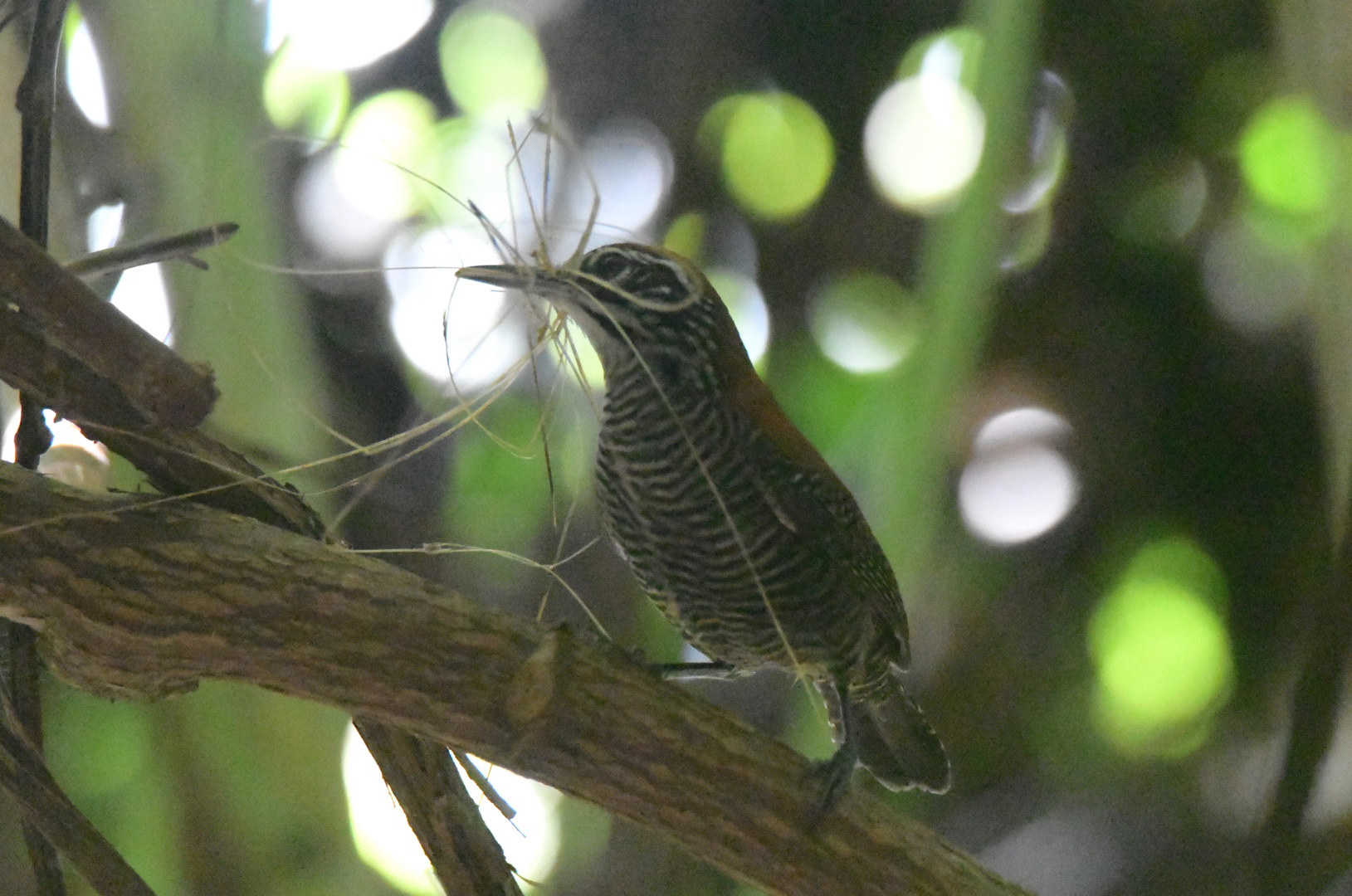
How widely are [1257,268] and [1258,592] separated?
2.40 feet

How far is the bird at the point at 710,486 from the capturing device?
129 cm

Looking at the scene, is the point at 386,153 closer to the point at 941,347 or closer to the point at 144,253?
the point at 144,253

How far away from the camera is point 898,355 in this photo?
7.13 ft

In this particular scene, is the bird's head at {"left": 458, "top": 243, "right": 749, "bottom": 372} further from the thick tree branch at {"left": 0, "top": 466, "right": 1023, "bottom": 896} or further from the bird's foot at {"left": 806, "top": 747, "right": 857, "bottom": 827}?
the bird's foot at {"left": 806, "top": 747, "right": 857, "bottom": 827}

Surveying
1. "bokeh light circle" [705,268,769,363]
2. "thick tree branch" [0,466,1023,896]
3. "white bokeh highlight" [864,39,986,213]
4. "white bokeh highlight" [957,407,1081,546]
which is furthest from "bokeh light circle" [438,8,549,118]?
"white bokeh highlight" [957,407,1081,546]

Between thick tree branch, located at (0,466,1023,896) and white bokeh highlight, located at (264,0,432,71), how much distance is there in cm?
106

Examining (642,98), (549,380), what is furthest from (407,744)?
(642,98)

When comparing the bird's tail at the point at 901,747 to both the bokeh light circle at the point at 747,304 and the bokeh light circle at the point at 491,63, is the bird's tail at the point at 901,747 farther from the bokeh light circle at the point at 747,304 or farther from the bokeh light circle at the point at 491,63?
the bokeh light circle at the point at 491,63

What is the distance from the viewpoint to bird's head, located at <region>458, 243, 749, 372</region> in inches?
47.7

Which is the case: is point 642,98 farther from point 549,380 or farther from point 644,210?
point 549,380

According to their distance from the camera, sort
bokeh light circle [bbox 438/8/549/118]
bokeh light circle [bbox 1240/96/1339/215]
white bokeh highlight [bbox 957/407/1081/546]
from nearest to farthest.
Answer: bokeh light circle [bbox 438/8/549/118] < bokeh light circle [bbox 1240/96/1339/215] < white bokeh highlight [bbox 957/407/1081/546]

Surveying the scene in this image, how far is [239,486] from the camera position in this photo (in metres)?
1.09

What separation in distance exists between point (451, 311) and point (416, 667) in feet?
2.41

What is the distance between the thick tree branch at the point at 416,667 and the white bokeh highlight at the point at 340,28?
106 centimetres
